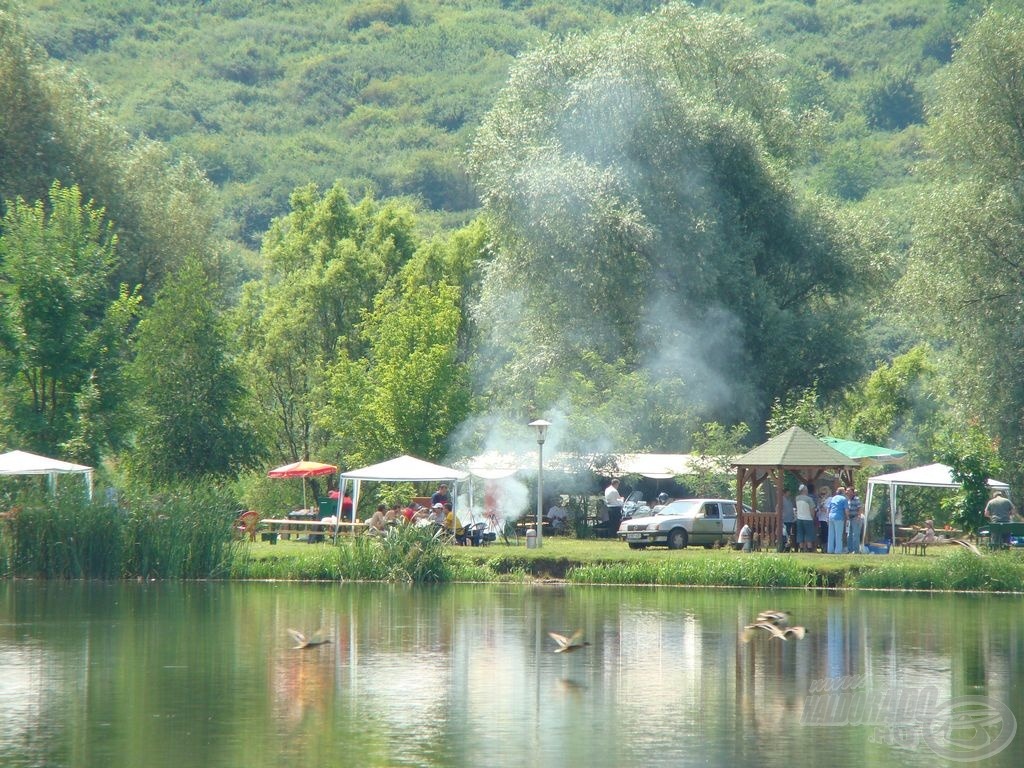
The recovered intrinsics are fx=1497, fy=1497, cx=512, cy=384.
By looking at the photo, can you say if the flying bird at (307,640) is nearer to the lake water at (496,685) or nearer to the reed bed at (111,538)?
the lake water at (496,685)

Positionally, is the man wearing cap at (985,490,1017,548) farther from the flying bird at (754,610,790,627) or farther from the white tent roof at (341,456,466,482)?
the white tent roof at (341,456,466,482)

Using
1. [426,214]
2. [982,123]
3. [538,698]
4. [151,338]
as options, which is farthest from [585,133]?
[426,214]

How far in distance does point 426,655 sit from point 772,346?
1221 inches

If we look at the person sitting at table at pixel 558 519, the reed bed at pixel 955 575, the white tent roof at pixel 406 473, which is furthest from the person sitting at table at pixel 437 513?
the reed bed at pixel 955 575

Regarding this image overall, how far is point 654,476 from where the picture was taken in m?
44.0

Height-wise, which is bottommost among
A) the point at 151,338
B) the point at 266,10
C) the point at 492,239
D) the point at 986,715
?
the point at 986,715

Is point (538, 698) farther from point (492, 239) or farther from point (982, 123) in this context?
point (492, 239)

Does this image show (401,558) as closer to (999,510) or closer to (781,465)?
(781,465)

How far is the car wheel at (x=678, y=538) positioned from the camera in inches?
1511

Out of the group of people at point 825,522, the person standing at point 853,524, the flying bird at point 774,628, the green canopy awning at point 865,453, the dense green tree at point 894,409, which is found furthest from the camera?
the dense green tree at point 894,409

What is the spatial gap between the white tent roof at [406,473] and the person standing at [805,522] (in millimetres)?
8226

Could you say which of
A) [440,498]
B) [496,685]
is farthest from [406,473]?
[496,685]

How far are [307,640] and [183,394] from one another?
2350 cm

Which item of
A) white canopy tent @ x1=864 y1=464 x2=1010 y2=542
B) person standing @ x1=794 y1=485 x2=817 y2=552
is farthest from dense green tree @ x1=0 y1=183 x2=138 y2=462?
white canopy tent @ x1=864 y1=464 x2=1010 y2=542
